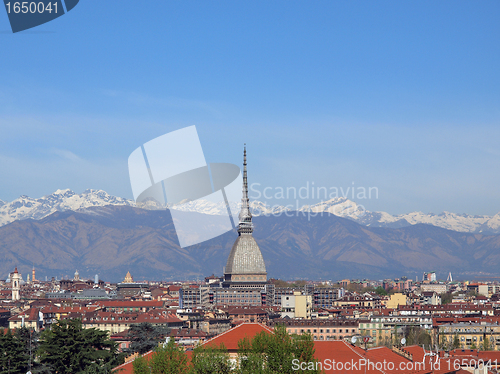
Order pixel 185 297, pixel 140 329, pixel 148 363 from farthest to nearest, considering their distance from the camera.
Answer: pixel 185 297
pixel 140 329
pixel 148 363

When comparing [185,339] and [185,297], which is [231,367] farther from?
[185,297]

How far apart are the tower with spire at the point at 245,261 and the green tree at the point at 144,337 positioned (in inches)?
2898

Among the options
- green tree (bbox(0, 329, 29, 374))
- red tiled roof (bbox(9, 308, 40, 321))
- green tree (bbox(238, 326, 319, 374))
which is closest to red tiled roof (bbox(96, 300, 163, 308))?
red tiled roof (bbox(9, 308, 40, 321))

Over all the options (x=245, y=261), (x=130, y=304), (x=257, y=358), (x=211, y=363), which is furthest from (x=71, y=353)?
(x=245, y=261)

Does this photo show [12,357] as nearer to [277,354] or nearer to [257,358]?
[257,358]

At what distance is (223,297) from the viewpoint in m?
132

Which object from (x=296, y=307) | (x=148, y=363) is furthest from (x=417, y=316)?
(x=148, y=363)

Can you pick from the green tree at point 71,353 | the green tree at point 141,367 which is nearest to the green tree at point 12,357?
the green tree at point 71,353

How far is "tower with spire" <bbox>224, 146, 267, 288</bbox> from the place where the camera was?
136 metres

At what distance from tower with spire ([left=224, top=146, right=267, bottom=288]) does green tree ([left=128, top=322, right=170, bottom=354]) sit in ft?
242

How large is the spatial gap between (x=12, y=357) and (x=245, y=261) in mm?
101372

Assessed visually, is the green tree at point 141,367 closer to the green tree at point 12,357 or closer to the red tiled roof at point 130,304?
the green tree at point 12,357

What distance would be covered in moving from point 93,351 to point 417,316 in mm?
47031

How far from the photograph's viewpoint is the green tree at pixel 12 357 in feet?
119
